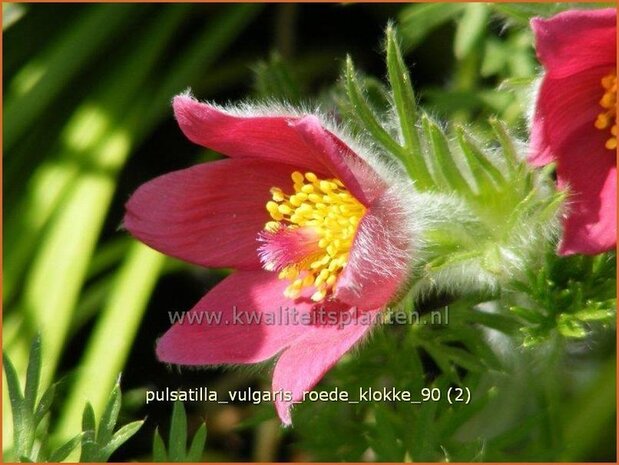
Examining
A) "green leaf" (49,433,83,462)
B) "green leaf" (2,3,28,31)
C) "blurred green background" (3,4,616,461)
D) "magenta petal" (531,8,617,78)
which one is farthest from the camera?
"green leaf" (2,3,28,31)

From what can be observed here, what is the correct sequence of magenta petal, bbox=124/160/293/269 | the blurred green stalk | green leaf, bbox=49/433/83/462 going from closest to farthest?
1. green leaf, bbox=49/433/83/462
2. magenta petal, bbox=124/160/293/269
3. the blurred green stalk

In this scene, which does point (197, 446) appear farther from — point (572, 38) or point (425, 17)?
point (425, 17)

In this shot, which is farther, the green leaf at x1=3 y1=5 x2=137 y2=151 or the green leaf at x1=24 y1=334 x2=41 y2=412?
the green leaf at x1=3 y1=5 x2=137 y2=151

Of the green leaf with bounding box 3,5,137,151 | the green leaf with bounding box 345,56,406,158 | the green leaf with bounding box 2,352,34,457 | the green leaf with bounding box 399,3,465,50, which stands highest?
the green leaf with bounding box 3,5,137,151

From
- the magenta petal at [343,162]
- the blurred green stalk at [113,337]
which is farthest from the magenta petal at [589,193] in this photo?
the blurred green stalk at [113,337]

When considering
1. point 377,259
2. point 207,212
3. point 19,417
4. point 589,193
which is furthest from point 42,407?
point 589,193

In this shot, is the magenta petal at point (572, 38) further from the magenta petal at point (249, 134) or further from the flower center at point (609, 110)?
the magenta petal at point (249, 134)

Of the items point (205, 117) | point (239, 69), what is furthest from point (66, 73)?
point (205, 117)

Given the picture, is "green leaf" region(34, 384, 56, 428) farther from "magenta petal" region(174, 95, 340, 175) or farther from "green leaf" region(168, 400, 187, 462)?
"magenta petal" region(174, 95, 340, 175)

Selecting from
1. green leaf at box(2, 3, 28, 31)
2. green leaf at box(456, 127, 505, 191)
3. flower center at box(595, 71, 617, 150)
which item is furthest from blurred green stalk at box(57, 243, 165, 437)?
flower center at box(595, 71, 617, 150)
